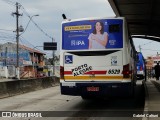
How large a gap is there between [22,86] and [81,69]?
8600mm

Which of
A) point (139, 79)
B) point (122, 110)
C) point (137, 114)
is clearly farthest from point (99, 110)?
point (139, 79)

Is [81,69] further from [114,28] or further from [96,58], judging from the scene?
[114,28]

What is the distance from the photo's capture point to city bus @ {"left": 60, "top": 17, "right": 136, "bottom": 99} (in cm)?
1287

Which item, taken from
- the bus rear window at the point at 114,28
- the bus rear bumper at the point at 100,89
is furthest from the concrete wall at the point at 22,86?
the bus rear window at the point at 114,28

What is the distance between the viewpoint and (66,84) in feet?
43.8

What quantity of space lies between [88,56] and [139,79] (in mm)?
27112

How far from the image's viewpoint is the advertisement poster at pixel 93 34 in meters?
13.0

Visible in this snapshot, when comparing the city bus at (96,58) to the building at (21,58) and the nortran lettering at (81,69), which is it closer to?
the nortran lettering at (81,69)

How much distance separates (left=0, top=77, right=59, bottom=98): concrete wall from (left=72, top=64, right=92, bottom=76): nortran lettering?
610 centimetres

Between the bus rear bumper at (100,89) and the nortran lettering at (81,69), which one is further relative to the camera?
the nortran lettering at (81,69)

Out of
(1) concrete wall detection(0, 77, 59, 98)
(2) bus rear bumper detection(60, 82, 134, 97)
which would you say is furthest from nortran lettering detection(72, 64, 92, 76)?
(1) concrete wall detection(0, 77, 59, 98)

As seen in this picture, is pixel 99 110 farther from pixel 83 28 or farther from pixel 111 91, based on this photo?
pixel 83 28

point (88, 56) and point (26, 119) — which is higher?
point (88, 56)

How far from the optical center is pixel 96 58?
517 inches
